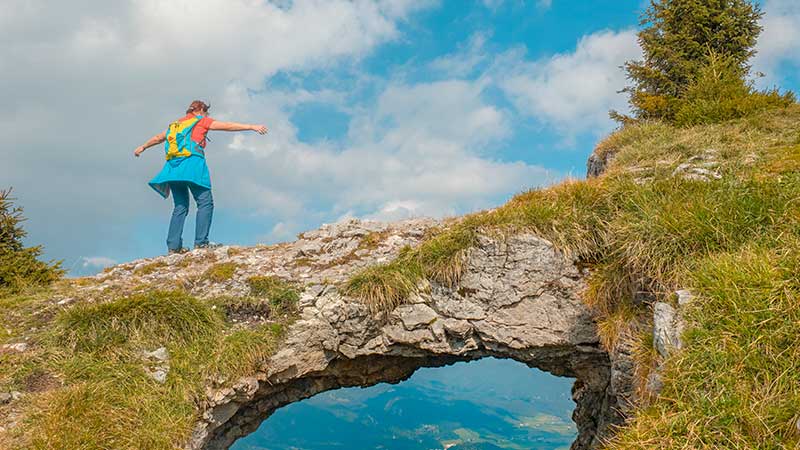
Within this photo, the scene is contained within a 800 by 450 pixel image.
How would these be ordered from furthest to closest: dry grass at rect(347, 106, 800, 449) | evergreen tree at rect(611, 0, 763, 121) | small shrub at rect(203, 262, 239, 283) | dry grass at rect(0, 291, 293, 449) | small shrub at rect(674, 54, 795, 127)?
evergreen tree at rect(611, 0, 763, 121)
small shrub at rect(674, 54, 795, 127)
small shrub at rect(203, 262, 239, 283)
dry grass at rect(0, 291, 293, 449)
dry grass at rect(347, 106, 800, 449)

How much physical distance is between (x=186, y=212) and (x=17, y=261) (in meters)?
3.34

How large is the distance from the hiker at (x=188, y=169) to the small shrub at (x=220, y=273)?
5.93ft

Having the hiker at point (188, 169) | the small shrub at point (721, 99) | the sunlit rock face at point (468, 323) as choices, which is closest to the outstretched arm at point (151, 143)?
the hiker at point (188, 169)

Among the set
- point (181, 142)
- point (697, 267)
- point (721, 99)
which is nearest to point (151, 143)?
point (181, 142)

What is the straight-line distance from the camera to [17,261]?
10.1 meters

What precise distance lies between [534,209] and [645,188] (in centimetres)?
180

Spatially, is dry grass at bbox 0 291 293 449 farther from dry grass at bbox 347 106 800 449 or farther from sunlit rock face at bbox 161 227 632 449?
dry grass at bbox 347 106 800 449

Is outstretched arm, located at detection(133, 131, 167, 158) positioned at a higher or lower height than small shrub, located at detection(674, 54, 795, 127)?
lower

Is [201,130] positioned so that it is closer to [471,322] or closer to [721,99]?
[471,322]

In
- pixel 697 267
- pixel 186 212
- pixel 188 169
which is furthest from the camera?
pixel 186 212

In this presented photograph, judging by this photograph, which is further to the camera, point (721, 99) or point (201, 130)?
point (721, 99)

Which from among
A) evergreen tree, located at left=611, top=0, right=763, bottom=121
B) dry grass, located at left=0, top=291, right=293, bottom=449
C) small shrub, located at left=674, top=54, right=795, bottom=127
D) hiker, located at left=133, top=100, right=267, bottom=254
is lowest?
dry grass, located at left=0, top=291, right=293, bottom=449

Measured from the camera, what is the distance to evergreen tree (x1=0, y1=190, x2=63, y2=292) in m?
9.76

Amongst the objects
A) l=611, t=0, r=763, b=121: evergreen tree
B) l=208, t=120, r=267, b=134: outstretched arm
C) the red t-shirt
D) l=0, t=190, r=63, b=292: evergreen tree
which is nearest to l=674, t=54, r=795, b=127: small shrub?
l=611, t=0, r=763, b=121: evergreen tree
